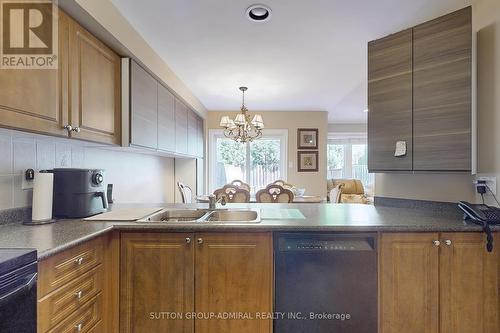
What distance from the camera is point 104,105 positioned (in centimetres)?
186

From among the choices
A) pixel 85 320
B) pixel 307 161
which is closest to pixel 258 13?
pixel 85 320

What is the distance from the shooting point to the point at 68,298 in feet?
4.00

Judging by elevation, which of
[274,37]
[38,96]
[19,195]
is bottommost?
[19,195]

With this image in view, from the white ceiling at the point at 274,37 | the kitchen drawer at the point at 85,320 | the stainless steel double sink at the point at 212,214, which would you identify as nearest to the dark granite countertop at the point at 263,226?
the kitchen drawer at the point at 85,320

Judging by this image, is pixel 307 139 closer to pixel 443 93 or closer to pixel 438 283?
pixel 443 93

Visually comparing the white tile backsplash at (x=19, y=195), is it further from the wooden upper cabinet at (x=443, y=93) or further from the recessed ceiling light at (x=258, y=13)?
the wooden upper cabinet at (x=443, y=93)

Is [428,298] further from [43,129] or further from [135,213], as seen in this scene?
[43,129]

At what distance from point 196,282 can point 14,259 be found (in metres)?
0.91

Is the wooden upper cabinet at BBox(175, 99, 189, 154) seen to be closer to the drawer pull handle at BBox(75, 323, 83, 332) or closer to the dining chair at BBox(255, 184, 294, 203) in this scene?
the dining chair at BBox(255, 184, 294, 203)

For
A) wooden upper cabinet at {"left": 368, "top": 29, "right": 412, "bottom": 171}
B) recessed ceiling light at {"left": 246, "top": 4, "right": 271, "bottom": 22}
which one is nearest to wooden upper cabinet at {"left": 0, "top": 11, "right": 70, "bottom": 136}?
recessed ceiling light at {"left": 246, "top": 4, "right": 271, "bottom": 22}

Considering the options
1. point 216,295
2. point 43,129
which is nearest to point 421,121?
point 216,295

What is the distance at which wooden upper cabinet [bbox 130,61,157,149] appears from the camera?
7.03ft

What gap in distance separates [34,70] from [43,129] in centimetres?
28

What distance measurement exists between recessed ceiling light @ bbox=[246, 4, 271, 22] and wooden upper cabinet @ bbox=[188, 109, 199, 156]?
2266 mm
